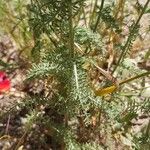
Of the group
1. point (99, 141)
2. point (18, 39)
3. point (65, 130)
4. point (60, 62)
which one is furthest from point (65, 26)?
point (18, 39)

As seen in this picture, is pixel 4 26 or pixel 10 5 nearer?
pixel 4 26

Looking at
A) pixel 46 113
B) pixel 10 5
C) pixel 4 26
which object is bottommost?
pixel 46 113

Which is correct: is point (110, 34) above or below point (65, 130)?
above

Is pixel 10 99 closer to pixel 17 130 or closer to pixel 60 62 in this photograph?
pixel 17 130

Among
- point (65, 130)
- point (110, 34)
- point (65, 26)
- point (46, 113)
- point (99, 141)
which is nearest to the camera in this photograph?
point (65, 26)

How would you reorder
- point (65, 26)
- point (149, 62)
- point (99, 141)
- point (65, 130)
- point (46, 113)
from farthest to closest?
1. point (149, 62)
2. point (46, 113)
3. point (99, 141)
4. point (65, 130)
5. point (65, 26)

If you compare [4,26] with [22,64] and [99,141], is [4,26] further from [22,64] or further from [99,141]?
[99,141]

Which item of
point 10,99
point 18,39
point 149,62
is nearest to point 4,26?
point 18,39

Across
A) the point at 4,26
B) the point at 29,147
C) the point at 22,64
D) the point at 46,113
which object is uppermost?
the point at 4,26

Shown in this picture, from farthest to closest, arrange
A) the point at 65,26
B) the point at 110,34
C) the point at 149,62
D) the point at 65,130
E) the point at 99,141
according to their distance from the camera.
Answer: the point at 149,62 < the point at 110,34 < the point at 99,141 < the point at 65,130 < the point at 65,26
